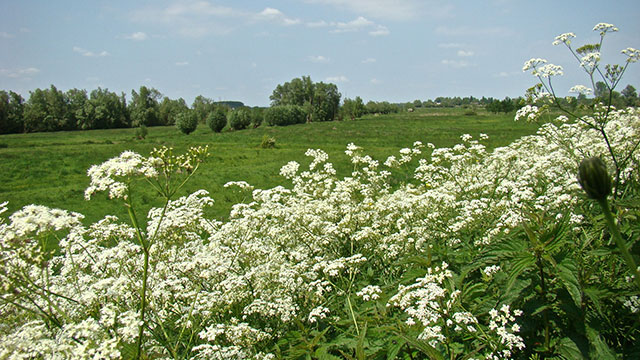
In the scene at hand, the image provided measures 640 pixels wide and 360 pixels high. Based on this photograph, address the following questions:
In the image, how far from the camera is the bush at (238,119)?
281 feet

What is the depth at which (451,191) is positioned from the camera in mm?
8211

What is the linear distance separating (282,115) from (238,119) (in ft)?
48.8

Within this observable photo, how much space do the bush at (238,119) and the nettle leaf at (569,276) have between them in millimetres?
85908

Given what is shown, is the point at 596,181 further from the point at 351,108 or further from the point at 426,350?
the point at 351,108

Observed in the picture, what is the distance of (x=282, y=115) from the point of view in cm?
9769

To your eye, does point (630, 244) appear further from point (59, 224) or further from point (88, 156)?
point (88, 156)

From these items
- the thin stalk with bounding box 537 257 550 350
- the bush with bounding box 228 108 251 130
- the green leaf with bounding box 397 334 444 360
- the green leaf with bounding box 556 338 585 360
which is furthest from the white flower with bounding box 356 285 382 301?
the bush with bounding box 228 108 251 130

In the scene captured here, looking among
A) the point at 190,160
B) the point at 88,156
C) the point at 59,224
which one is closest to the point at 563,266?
the point at 190,160

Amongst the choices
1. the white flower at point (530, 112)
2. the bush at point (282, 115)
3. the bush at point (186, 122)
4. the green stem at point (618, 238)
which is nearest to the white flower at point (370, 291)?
the green stem at point (618, 238)

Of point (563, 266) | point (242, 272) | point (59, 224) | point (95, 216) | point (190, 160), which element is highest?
point (190, 160)

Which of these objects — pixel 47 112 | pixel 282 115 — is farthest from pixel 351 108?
pixel 47 112

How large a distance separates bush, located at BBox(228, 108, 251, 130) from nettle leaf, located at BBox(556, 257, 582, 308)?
85.9 meters

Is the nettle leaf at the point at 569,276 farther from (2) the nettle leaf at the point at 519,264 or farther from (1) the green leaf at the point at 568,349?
(1) the green leaf at the point at 568,349

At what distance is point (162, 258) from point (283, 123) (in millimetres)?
94504
